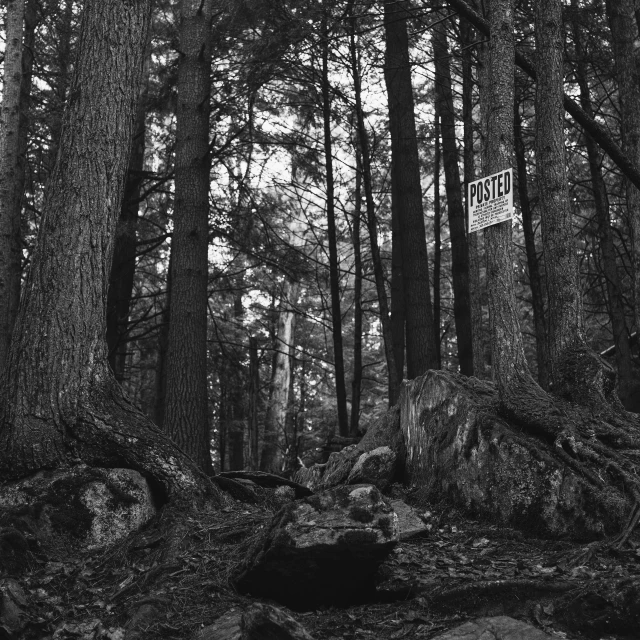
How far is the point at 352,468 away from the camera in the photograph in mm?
7609

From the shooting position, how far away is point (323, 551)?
169 inches

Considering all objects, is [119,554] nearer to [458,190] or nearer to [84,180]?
[84,180]

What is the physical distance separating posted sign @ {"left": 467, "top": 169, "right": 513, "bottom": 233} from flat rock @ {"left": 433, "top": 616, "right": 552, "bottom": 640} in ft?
11.6

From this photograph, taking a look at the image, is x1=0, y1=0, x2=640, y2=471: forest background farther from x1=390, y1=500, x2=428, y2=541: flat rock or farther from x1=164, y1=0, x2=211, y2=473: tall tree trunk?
x1=390, y1=500, x2=428, y2=541: flat rock

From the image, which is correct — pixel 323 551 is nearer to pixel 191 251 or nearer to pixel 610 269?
pixel 191 251

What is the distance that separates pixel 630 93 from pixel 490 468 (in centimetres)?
720

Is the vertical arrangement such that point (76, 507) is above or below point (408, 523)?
above

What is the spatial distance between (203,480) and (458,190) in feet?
30.4

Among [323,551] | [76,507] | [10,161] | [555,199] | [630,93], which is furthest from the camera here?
[630,93]

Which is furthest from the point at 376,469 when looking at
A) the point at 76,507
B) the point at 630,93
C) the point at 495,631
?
the point at 630,93

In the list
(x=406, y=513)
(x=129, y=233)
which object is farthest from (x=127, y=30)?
(x=129, y=233)

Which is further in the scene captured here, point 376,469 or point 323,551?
point 376,469

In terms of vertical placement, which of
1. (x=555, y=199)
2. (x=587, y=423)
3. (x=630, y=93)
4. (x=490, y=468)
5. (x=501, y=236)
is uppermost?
(x=630, y=93)

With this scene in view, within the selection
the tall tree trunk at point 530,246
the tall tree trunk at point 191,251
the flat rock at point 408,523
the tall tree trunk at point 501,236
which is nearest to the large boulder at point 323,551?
the flat rock at point 408,523
